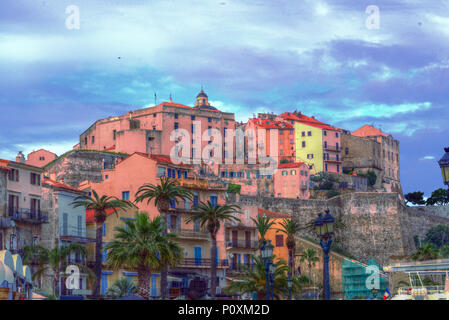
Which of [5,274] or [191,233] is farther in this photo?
[191,233]

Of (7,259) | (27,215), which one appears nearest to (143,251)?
(27,215)

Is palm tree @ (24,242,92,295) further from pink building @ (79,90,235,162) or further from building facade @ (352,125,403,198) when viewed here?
building facade @ (352,125,403,198)

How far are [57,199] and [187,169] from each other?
62.9 feet

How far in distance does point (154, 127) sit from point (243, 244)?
45.0m

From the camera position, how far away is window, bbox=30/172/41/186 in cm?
6225

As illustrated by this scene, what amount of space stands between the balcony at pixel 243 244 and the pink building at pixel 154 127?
1528 inches

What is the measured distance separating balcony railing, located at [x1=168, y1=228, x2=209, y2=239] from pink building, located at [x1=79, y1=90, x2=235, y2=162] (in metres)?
42.1

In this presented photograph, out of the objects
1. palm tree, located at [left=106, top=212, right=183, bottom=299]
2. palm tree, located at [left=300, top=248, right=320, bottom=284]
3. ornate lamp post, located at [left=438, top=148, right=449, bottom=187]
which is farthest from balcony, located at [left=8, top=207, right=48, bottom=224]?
ornate lamp post, located at [left=438, top=148, right=449, bottom=187]

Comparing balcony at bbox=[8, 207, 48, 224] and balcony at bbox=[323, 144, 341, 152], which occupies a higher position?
balcony at bbox=[323, 144, 341, 152]

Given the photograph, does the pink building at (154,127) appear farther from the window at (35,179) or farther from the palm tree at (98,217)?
the palm tree at (98,217)

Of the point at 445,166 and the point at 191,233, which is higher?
the point at 191,233

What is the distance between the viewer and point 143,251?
2179 inches

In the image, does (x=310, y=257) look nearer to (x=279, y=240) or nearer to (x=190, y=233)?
(x=279, y=240)
